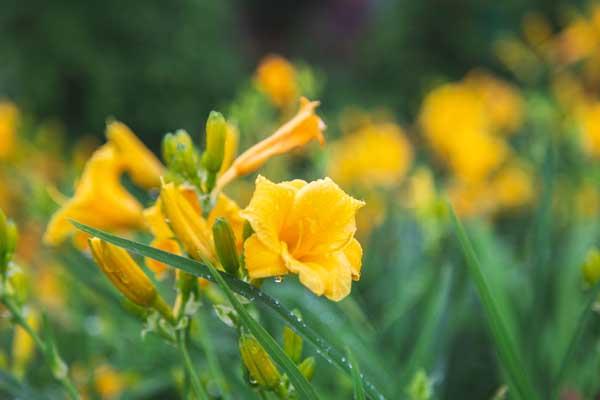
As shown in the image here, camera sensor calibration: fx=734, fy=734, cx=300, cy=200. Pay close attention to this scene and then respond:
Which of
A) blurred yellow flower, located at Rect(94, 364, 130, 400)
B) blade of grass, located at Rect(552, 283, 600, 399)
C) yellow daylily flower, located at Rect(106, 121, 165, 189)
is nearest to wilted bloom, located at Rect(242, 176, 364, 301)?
blade of grass, located at Rect(552, 283, 600, 399)

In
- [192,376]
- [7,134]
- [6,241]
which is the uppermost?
[7,134]

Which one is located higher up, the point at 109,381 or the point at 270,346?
the point at 109,381

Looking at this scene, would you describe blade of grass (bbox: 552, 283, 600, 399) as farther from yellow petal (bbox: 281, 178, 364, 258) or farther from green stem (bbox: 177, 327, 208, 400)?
green stem (bbox: 177, 327, 208, 400)

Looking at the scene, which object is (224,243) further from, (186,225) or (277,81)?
(277,81)

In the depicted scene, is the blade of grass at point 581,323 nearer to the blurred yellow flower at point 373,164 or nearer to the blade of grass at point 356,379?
the blade of grass at point 356,379

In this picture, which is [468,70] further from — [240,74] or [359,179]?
[359,179]

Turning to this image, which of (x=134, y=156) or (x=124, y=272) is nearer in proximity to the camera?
(x=124, y=272)

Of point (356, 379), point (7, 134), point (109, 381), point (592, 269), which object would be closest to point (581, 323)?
point (592, 269)

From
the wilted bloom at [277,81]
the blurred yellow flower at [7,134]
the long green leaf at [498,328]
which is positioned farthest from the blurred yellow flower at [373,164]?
the long green leaf at [498,328]
